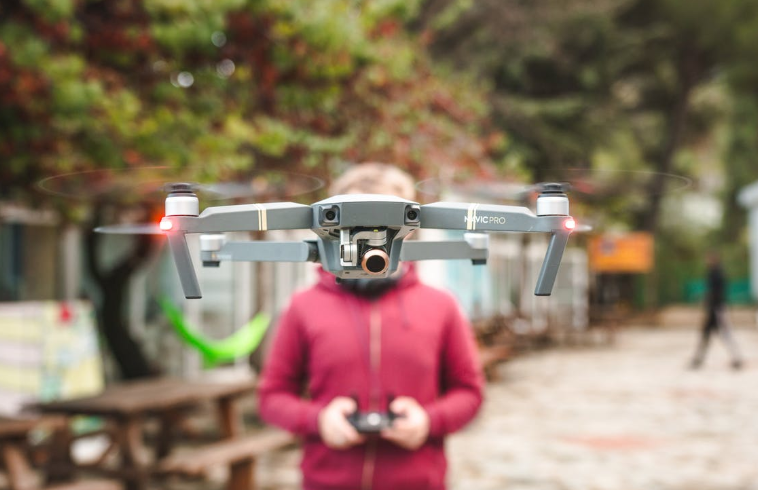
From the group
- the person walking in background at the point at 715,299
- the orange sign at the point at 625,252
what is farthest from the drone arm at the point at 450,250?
the orange sign at the point at 625,252

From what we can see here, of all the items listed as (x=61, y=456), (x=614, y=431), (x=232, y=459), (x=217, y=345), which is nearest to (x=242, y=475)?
(x=232, y=459)

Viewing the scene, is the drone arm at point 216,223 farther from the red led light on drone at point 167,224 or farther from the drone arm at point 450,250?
the drone arm at point 450,250

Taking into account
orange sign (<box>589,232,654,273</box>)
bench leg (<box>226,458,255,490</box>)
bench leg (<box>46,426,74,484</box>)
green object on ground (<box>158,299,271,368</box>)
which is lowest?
bench leg (<box>226,458,255,490</box>)

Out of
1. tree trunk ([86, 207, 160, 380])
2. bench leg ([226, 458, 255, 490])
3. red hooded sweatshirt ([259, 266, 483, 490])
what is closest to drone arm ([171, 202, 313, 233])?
red hooded sweatshirt ([259, 266, 483, 490])

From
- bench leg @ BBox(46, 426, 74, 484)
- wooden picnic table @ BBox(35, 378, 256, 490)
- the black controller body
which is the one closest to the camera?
the black controller body

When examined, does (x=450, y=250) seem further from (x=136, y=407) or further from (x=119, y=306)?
(x=119, y=306)

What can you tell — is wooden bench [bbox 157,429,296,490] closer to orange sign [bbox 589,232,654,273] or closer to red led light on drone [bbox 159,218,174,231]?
red led light on drone [bbox 159,218,174,231]

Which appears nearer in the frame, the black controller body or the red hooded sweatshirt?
the black controller body
